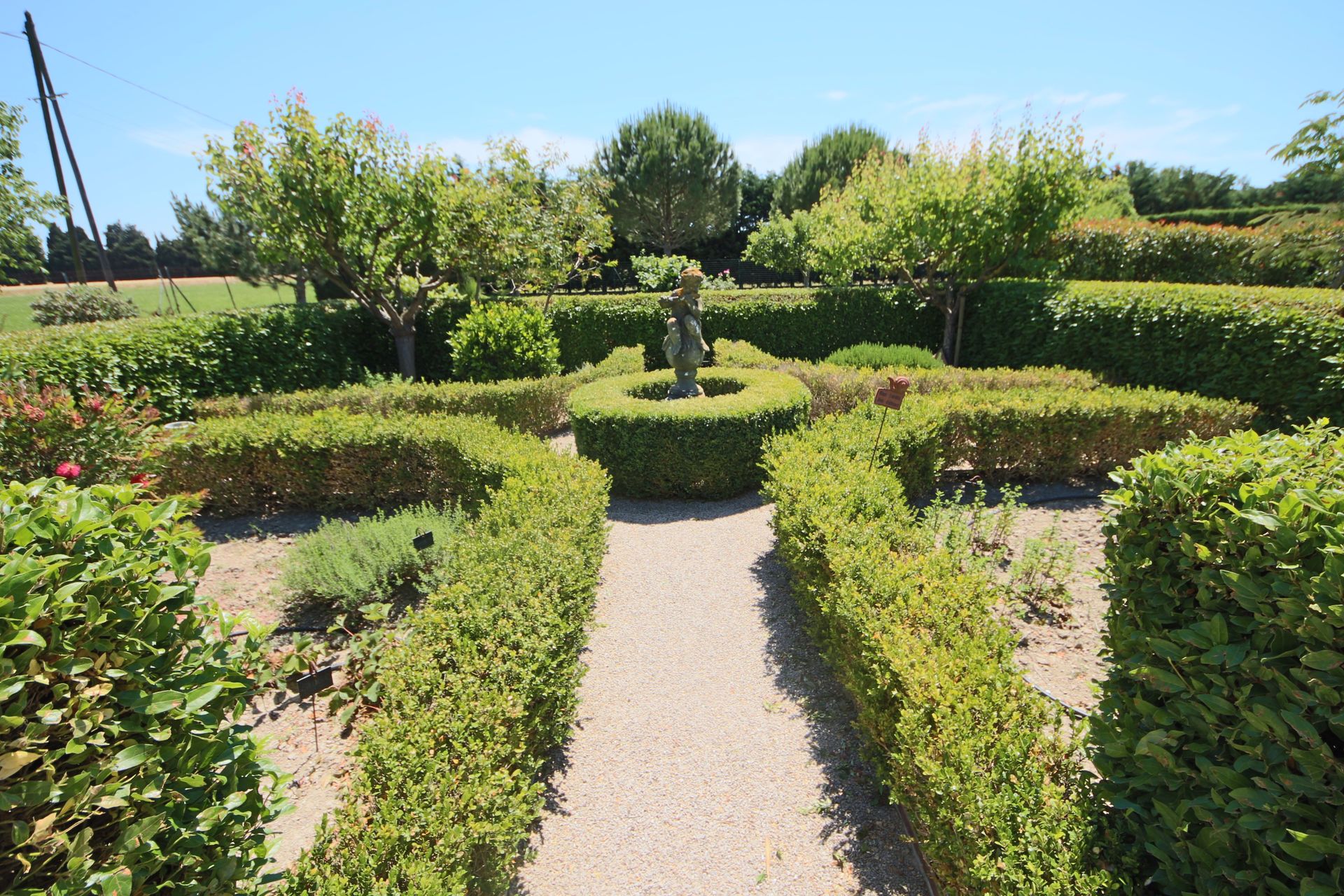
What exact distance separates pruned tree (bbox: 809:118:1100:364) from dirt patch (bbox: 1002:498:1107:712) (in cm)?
818

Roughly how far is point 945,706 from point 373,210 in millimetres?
12451

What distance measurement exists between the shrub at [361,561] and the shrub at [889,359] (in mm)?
7873

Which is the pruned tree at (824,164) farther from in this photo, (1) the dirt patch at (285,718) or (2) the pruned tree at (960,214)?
(1) the dirt patch at (285,718)

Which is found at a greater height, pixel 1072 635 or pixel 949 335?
pixel 949 335

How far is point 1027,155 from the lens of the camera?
1168 centimetres

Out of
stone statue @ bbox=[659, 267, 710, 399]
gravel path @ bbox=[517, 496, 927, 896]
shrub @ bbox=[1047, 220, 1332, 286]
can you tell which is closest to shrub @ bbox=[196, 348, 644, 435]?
stone statue @ bbox=[659, 267, 710, 399]

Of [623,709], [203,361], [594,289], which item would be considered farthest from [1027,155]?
[594,289]

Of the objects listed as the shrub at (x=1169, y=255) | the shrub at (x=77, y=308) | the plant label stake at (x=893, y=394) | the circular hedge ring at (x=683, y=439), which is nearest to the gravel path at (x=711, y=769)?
the plant label stake at (x=893, y=394)

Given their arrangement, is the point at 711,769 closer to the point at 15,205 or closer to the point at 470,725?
the point at 470,725

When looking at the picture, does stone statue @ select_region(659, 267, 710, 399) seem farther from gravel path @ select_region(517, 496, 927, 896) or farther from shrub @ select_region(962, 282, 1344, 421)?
shrub @ select_region(962, 282, 1344, 421)

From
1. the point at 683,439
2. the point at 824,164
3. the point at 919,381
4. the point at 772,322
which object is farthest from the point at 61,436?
the point at 824,164

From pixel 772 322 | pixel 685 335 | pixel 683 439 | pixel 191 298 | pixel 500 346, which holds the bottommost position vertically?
pixel 683 439

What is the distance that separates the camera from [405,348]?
43.0 ft

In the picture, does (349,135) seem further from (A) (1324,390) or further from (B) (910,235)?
(A) (1324,390)
